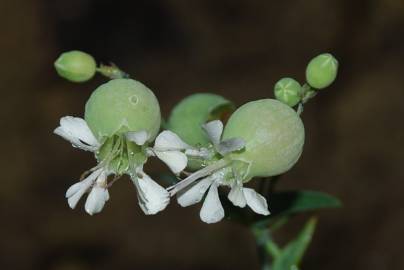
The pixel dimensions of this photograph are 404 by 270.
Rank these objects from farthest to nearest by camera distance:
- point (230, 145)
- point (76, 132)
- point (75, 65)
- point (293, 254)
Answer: point (293, 254), point (75, 65), point (76, 132), point (230, 145)

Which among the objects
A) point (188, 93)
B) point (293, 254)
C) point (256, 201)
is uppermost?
point (188, 93)

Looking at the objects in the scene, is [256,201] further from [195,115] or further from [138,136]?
[195,115]

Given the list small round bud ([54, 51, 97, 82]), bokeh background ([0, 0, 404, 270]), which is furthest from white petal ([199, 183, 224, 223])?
bokeh background ([0, 0, 404, 270])

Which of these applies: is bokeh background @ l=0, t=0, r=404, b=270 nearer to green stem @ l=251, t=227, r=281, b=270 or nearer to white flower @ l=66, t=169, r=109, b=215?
green stem @ l=251, t=227, r=281, b=270

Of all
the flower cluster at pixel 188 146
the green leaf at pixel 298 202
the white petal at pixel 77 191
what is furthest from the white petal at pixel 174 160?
the green leaf at pixel 298 202

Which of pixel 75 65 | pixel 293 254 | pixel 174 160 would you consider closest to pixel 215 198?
pixel 174 160

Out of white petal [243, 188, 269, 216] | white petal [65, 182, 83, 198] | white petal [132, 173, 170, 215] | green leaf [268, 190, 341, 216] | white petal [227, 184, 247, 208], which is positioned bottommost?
green leaf [268, 190, 341, 216]
